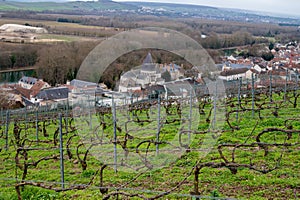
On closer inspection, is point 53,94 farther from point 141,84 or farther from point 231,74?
point 231,74

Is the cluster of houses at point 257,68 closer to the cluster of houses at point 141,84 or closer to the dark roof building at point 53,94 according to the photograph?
the cluster of houses at point 141,84

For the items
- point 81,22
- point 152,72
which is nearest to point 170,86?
point 152,72

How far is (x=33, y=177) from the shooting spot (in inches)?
280

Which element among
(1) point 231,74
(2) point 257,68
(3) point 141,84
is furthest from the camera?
(2) point 257,68

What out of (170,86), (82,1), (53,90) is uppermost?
(82,1)

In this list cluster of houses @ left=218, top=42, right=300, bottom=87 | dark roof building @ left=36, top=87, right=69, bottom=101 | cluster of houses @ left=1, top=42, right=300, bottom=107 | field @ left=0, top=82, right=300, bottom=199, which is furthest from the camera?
dark roof building @ left=36, top=87, right=69, bottom=101

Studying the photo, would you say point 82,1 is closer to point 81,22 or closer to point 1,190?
point 81,22

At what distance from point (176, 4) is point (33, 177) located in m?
194

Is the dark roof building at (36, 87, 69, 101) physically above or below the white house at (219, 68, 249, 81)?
below

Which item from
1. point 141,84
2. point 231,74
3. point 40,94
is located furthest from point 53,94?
point 231,74

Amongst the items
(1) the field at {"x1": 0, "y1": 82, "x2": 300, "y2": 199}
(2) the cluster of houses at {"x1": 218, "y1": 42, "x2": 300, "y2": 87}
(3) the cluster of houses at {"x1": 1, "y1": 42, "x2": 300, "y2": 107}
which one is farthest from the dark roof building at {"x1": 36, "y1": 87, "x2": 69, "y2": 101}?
(1) the field at {"x1": 0, "y1": 82, "x2": 300, "y2": 199}

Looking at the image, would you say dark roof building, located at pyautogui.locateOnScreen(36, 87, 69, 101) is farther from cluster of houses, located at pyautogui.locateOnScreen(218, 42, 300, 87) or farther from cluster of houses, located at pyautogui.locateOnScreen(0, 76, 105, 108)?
cluster of houses, located at pyautogui.locateOnScreen(218, 42, 300, 87)

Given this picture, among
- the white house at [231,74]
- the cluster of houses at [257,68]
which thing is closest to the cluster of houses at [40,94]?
the white house at [231,74]

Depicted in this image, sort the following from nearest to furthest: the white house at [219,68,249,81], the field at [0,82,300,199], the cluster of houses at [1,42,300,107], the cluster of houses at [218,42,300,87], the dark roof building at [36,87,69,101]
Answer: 1. the field at [0,82,300,199]
2. the cluster of houses at [1,42,300,107]
3. the cluster of houses at [218,42,300,87]
4. the dark roof building at [36,87,69,101]
5. the white house at [219,68,249,81]
